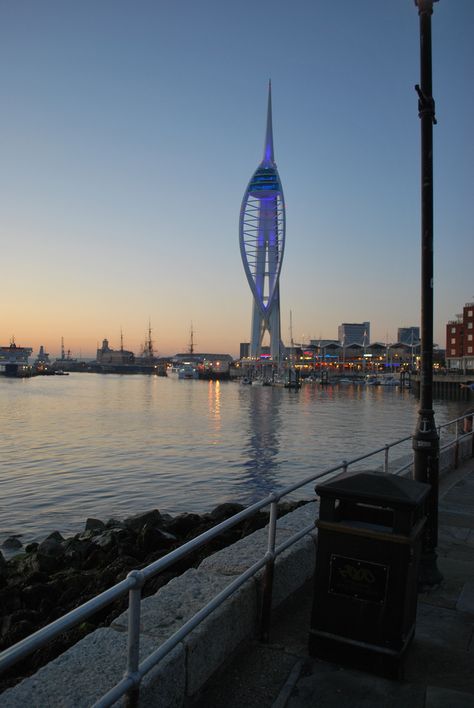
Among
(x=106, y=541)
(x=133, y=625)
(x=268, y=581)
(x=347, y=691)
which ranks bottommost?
(x=106, y=541)

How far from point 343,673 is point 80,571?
6507mm

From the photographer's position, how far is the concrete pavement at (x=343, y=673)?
3.80 meters

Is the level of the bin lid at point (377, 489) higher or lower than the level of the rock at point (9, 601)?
higher

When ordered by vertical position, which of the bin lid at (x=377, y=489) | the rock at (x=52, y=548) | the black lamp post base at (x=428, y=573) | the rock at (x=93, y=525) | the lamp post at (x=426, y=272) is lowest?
the rock at (x=93, y=525)

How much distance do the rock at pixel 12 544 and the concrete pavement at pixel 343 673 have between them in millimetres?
10761

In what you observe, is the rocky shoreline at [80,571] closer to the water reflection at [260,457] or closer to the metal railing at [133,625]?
the metal railing at [133,625]

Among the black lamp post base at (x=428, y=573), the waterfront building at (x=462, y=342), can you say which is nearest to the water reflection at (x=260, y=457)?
the black lamp post base at (x=428, y=573)

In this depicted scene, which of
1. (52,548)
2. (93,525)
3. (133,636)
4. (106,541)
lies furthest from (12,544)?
(133,636)

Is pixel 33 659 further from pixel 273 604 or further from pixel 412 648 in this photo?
pixel 412 648

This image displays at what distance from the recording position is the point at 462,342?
127188 mm

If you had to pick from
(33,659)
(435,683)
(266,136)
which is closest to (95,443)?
(33,659)

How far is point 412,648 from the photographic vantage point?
14.9 feet

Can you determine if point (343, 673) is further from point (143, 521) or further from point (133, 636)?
point (143, 521)

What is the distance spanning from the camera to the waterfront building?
12044 cm
